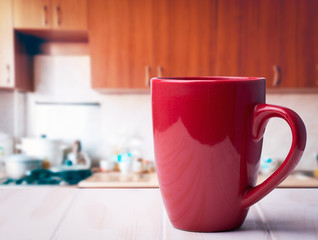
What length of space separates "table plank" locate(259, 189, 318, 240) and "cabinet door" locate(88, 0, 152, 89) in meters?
2.04

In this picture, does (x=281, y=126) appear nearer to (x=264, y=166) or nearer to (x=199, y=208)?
(x=264, y=166)

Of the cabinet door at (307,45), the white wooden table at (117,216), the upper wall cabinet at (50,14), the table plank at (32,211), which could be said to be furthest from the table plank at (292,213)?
the upper wall cabinet at (50,14)

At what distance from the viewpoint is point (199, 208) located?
42 centimetres

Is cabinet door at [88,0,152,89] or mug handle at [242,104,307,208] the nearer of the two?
mug handle at [242,104,307,208]

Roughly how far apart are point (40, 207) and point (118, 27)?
2.18 m

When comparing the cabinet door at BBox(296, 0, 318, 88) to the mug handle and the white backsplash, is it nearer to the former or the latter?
the white backsplash

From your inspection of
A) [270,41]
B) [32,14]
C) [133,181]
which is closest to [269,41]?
[270,41]

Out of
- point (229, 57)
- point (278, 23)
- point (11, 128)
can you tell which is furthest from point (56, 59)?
point (278, 23)

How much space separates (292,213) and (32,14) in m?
2.43

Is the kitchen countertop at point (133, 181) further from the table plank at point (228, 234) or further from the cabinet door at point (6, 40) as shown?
the table plank at point (228, 234)

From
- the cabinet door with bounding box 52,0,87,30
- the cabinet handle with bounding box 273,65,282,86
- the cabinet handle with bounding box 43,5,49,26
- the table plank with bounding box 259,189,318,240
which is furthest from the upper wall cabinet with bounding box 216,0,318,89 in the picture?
the table plank with bounding box 259,189,318,240

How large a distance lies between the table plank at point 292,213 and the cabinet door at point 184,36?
6.59 feet

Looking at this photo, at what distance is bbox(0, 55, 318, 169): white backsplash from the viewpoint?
9.91 ft

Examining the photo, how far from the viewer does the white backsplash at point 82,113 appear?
9.91 ft
